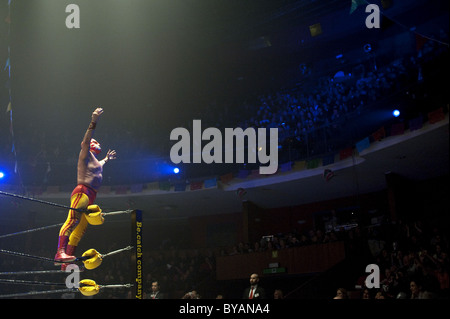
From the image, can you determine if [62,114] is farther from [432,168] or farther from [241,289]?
[432,168]

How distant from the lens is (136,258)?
157 inches

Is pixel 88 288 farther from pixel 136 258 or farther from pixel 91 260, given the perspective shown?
pixel 136 258

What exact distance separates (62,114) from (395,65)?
36.5 feet

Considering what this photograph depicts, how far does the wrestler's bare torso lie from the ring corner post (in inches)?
22.9

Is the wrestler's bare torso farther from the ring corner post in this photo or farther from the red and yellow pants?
the ring corner post

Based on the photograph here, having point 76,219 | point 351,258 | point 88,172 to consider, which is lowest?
point 351,258

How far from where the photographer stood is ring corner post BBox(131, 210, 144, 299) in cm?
391

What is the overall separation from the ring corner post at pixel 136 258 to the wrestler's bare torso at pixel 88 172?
1.91ft

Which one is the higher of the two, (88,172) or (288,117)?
(288,117)

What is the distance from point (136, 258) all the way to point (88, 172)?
40.4 inches

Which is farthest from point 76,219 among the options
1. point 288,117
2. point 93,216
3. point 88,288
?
point 288,117

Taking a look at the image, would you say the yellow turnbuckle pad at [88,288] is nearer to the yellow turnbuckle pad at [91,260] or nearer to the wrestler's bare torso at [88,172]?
the yellow turnbuckle pad at [91,260]

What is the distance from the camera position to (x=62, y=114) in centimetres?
1529
